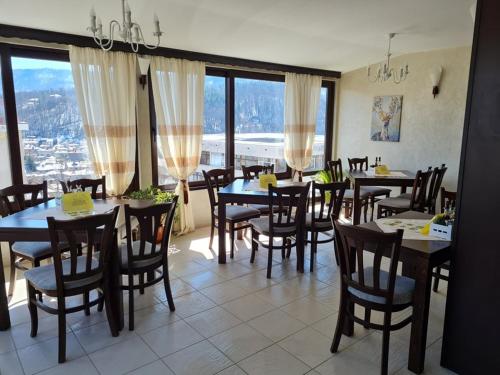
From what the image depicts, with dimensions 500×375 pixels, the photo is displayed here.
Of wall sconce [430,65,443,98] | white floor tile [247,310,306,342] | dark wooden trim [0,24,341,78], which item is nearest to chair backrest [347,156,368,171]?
wall sconce [430,65,443,98]

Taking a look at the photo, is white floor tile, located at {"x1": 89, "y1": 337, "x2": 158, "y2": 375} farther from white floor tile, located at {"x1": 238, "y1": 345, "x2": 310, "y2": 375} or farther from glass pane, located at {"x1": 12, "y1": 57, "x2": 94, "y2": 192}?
glass pane, located at {"x1": 12, "y1": 57, "x2": 94, "y2": 192}

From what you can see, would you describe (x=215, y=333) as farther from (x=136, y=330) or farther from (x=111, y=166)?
(x=111, y=166)

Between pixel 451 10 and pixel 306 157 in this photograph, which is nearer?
pixel 451 10

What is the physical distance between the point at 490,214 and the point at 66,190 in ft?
10.8

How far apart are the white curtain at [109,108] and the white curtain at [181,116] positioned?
0.33m

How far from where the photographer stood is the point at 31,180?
3938 mm

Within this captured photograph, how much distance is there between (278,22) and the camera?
380 cm

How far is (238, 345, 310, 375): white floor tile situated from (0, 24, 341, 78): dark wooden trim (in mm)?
3416

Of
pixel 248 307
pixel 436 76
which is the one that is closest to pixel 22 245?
pixel 248 307

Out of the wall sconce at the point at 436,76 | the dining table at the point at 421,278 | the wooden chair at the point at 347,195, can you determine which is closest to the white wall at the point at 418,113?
the wall sconce at the point at 436,76

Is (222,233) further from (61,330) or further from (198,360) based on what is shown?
(61,330)

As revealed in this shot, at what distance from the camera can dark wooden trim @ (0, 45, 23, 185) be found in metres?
3.59

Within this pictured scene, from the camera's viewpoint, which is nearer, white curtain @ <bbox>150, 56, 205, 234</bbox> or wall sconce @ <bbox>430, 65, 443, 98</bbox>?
white curtain @ <bbox>150, 56, 205, 234</bbox>

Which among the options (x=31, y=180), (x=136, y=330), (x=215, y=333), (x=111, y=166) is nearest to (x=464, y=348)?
(x=215, y=333)
